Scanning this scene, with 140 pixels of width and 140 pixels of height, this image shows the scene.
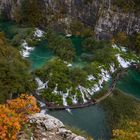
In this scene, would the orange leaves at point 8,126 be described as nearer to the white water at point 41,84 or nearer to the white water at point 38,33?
the white water at point 41,84

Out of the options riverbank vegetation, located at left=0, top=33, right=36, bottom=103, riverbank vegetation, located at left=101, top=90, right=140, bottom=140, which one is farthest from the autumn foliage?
riverbank vegetation, located at left=101, top=90, right=140, bottom=140

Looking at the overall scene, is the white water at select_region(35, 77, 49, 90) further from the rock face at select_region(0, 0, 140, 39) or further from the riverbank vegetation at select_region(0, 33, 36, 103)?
the rock face at select_region(0, 0, 140, 39)

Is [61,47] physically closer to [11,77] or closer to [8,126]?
[11,77]

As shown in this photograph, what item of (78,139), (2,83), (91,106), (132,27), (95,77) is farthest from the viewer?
(132,27)

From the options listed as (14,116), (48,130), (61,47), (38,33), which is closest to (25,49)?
(61,47)

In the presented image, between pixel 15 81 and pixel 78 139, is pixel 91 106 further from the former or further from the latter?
pixel 78 139

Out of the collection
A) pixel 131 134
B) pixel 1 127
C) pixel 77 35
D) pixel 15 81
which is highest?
pixel 1 127

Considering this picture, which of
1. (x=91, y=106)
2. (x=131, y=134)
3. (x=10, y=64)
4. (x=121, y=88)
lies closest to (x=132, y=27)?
(x=121, y=88)
